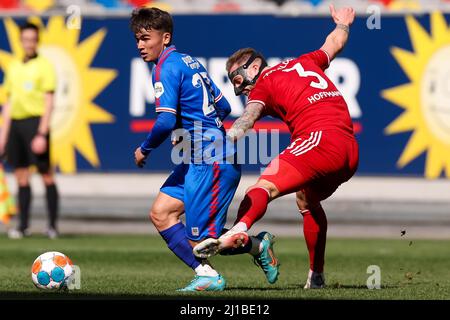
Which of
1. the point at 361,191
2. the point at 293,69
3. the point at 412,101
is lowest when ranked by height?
the point at 361,191

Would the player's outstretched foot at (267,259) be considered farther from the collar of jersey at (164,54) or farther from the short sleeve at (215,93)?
the collar of jersey at (164,54)

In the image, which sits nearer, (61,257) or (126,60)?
(61,257)

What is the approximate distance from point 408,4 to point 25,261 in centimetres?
843

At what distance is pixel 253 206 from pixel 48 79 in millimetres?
7958

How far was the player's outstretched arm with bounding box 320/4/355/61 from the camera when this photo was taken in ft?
31.1

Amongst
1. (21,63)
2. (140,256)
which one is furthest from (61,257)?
(21,63)

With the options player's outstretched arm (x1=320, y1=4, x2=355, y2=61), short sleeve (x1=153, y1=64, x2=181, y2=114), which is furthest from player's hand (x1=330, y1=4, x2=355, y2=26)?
short sleeve (x1=153, y1=64, x2=181, y2=114)

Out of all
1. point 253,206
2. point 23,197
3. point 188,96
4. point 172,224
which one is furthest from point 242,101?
point 253,206

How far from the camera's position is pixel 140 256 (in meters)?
13.2

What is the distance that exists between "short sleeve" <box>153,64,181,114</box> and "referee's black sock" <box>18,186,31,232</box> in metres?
7.42

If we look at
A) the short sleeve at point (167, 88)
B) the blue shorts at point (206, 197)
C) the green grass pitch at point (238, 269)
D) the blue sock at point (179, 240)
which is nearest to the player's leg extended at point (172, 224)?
the blue sock at point (179, 240)

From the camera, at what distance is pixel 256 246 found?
906 cm

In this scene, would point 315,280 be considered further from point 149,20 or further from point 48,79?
point 48,79

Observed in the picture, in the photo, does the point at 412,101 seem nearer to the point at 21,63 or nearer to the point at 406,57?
the point at 406,57
